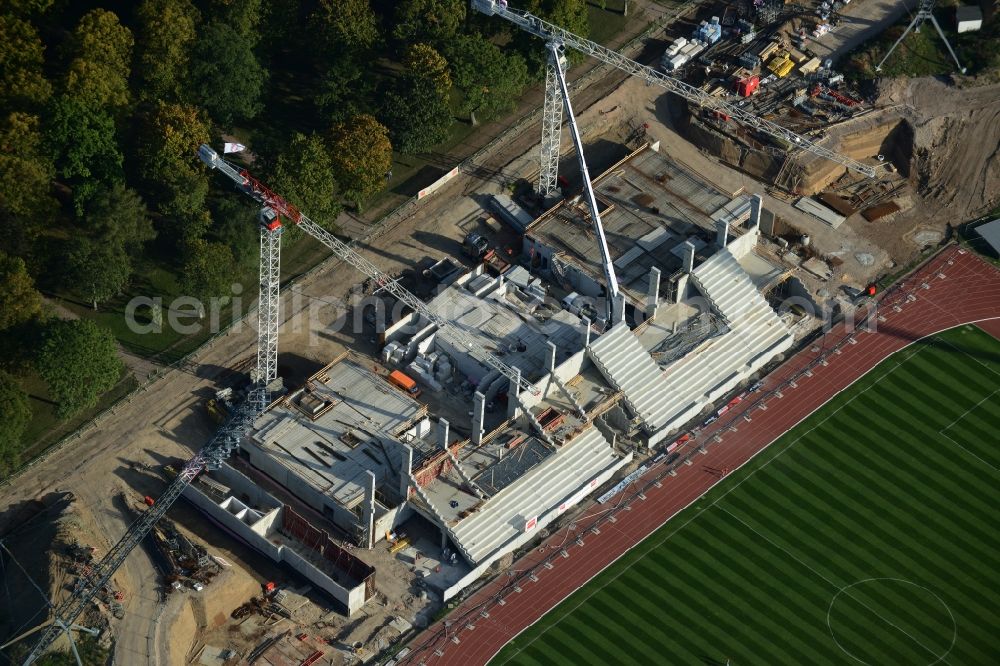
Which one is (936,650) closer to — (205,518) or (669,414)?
(669,414)

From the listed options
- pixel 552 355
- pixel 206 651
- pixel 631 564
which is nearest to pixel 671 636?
pixel 631 564

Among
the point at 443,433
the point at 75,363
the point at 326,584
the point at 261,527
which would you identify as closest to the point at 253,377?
the point at 75,363

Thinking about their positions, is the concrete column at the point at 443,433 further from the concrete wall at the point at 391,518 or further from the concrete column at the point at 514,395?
the concrete column at the point at 514,395

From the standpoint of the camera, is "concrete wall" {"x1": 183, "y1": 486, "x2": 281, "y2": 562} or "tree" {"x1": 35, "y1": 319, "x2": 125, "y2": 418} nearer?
"concrete wall" {"x1": 183, "y1": 486, "x2": 281, "y2": 562}

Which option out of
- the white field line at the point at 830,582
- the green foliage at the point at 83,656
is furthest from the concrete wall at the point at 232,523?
the white field line at the point at 830,582

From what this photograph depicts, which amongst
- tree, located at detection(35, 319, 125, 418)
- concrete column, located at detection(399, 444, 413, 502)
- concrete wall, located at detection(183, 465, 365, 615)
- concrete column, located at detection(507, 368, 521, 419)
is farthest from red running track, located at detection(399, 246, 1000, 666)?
tree, located at detection(35, 319, 125, 418)

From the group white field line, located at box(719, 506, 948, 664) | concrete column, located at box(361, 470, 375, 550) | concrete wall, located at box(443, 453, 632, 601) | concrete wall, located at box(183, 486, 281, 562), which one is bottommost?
white field line, located at box(719, 506, 948, 664)

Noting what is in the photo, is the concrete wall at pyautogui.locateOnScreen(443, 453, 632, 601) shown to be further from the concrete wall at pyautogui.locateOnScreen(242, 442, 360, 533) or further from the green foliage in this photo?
the green foliage
